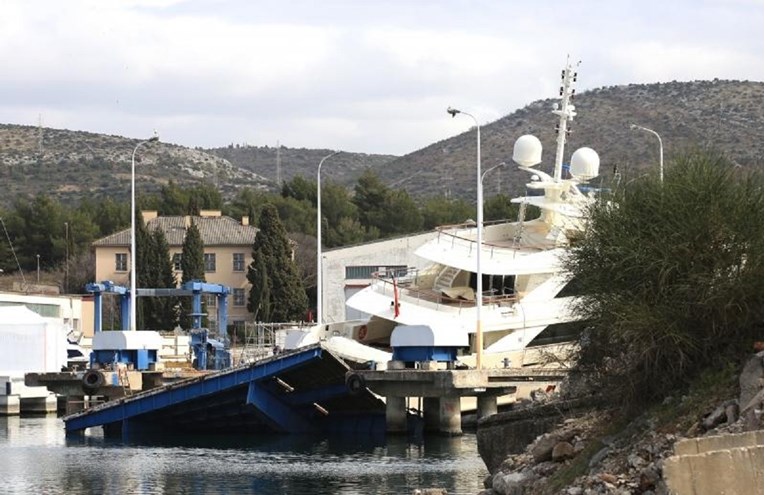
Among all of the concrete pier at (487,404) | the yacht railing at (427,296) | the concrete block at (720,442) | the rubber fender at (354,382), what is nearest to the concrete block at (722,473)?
the concrete block at (720,442)

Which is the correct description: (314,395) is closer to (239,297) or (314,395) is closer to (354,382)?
(354,382)

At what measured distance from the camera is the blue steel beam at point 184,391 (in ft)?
137

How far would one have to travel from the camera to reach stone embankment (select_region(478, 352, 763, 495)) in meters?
17.3

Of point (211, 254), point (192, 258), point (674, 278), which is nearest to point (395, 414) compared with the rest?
point (674, 278)

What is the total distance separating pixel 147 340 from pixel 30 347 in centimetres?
1544

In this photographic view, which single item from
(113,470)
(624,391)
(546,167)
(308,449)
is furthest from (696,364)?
(546,167)

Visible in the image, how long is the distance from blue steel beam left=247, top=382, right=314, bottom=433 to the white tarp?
1852cm

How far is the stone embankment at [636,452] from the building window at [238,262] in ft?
209

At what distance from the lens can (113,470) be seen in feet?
115

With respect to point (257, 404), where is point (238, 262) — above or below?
above

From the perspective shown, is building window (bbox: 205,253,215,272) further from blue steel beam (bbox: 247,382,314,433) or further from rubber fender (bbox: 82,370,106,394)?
blue steel beam (bbox: 247,382,314,433)

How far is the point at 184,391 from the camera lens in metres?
42.7

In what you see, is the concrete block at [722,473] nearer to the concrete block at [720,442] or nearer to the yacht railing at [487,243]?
the concrete block at [720,442]

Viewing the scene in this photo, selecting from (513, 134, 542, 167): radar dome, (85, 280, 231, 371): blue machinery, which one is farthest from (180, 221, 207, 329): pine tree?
(513, 134, 542, 167): radar dome
